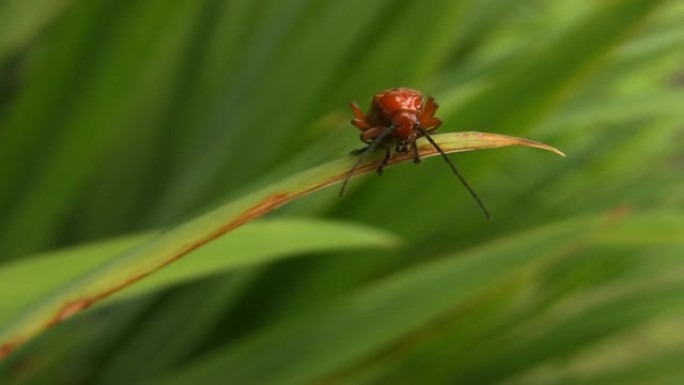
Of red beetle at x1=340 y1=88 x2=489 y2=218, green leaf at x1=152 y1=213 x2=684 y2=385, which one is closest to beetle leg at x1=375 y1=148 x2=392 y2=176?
red beetle at x1=340 y1=88 x2=489 y2=218

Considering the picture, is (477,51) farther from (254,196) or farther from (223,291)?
(254,196)

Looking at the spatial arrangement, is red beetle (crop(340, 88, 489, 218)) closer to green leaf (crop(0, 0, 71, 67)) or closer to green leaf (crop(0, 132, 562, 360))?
green leaf (crop(0, 132, 562, 360))

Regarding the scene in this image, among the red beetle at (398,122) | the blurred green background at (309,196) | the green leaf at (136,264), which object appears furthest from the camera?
the blurred green background at (309,196)

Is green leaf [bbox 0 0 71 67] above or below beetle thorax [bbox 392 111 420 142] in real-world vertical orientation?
above

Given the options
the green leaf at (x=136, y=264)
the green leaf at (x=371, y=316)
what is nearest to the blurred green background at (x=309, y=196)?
the green leaf at (x=371, y=316)

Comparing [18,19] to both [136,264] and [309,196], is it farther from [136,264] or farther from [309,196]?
[136,264]

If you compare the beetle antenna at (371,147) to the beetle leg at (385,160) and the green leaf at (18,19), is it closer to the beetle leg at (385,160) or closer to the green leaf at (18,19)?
the beetle leg at (385,160)
